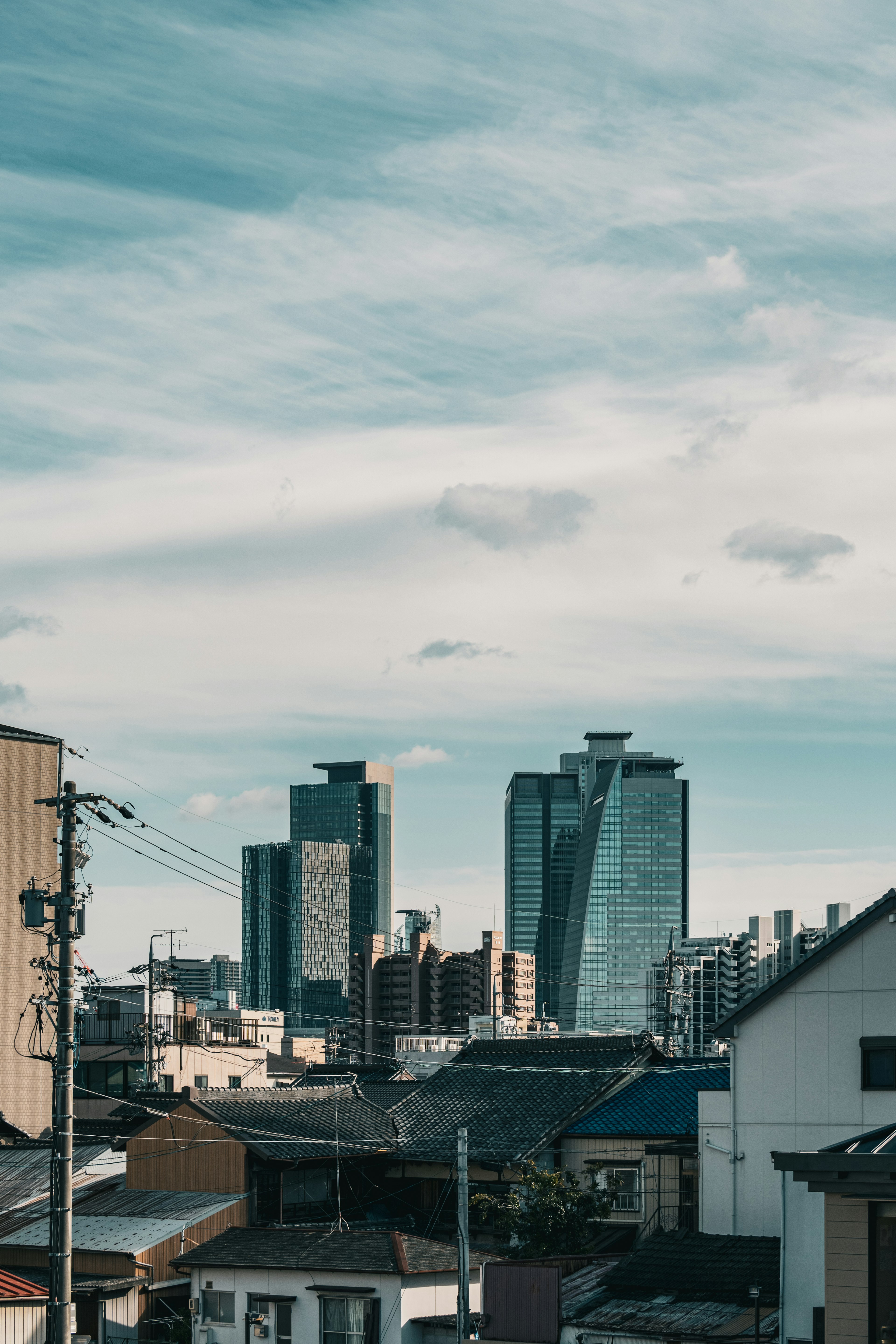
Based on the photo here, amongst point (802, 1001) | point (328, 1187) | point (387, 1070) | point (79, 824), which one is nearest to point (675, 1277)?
point (802, 1001)

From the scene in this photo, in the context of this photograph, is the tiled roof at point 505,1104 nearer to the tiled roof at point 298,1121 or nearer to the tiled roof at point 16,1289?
the tiled roof at point 298,1121

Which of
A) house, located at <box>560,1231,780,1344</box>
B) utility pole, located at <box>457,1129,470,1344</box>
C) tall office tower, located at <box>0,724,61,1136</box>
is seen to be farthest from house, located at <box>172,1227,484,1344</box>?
tall office tower, located at <box>0,724,61,1136</box>

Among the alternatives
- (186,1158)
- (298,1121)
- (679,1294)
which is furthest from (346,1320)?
(298,1121)

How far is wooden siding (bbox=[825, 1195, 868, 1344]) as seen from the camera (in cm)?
2120

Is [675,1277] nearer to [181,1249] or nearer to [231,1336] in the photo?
[231,1336]

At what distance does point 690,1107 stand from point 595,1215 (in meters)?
5.89

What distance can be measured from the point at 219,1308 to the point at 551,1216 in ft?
29.8

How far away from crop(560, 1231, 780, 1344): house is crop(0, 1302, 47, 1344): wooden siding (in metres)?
12.5

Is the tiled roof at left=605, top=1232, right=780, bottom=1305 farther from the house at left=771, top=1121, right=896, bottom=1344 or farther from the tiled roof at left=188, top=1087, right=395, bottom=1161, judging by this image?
the tiled roof at left=188, top=1087, right=395, bottom=1161

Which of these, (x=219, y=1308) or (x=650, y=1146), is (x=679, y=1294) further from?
(x=219, y=1308)

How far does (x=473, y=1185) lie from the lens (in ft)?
153

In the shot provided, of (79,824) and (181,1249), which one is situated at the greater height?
(79,824)

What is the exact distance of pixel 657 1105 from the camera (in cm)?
4622

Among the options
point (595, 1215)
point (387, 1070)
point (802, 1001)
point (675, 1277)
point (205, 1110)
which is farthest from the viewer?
point (387, 1070)
